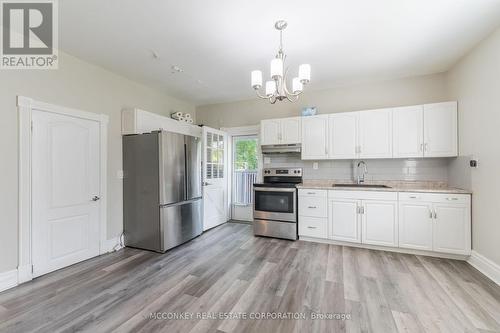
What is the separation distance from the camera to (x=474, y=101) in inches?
109

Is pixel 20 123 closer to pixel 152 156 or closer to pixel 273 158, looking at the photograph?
pixel 152 156

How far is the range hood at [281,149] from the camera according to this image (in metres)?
4.15

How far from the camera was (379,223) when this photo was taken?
3305 millimetres

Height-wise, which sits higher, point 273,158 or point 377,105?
point 377,105

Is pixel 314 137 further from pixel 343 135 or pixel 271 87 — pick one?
pixel 271 87

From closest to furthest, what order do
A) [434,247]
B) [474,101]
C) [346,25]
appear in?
1. [346,25]
2. [474,101]
3. [434,247]

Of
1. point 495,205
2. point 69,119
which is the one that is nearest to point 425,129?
point 495,205

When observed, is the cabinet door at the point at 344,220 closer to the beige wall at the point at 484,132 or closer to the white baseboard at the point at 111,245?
the beige wall at the point at 484,132

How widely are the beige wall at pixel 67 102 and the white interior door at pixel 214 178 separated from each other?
46.4 inches

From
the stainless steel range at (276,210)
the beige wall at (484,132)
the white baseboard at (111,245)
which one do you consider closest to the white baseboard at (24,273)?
the white baseboard at (111,245)

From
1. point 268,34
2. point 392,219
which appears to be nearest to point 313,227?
point 392,219

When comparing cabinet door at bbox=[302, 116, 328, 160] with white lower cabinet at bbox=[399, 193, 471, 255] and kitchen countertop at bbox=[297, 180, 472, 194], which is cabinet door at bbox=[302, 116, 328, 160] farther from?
white lower cabinet at bbox=[399, 193, 471, 255]

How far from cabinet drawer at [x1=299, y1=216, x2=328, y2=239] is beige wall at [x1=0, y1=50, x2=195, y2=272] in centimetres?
303

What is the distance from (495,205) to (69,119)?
526 centimetres
